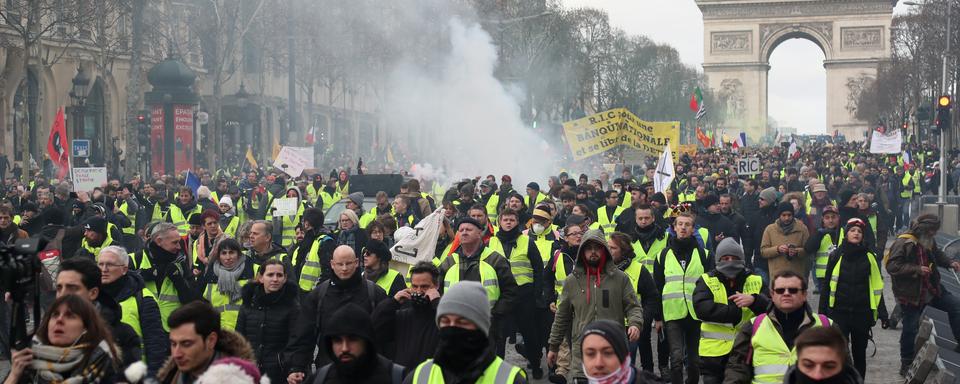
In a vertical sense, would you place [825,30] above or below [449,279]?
above

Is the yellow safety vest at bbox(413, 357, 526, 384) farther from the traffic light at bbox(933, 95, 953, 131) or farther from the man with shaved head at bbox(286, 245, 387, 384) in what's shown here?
the traffic light at bbox(933, 95, 953, 131)

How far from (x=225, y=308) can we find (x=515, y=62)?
57.9m

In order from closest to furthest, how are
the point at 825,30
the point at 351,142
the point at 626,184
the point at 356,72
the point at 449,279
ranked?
1. the point at 449,279
2. the point at 626,184
3. the point at 356,72
4. the point at 351,142
5. the point at 825,30

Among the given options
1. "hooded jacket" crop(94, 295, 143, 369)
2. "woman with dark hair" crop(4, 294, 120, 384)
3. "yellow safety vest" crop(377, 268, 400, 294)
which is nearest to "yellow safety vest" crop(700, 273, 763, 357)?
"yellow safety vest" crop(377, 268, 400, 294)

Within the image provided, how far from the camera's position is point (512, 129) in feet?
143

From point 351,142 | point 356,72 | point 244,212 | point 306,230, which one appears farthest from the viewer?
point 351,142

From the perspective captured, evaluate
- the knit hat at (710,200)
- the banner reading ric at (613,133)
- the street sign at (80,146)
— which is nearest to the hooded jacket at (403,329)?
the knit hat at (710,200)

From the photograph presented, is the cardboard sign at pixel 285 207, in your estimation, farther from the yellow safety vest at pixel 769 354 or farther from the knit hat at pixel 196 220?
the yellow safety vest at pixel 769 354

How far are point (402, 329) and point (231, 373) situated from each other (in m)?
2.19

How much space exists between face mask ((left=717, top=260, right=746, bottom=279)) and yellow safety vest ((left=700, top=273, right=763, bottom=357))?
2.8 inches

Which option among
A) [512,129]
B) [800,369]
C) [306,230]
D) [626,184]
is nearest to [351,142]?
[512,129]

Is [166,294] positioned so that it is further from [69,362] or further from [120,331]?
[69,362]

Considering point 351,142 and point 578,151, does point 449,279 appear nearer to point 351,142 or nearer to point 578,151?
point 578,151

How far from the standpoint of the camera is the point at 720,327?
26.8ft
